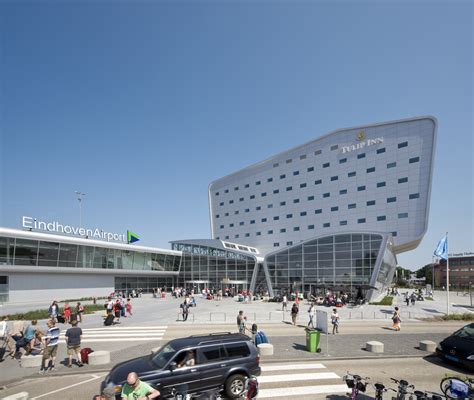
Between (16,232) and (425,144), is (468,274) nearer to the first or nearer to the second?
(425,144)

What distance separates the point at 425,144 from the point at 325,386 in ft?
179

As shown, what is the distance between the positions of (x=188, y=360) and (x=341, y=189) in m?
55.6

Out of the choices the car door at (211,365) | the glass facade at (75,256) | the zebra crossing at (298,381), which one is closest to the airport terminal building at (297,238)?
the glass facade at (75,256)

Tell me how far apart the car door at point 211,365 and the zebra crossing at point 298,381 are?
1439 mm

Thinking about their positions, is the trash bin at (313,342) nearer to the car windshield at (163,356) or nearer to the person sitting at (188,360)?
the person sitting at (188,360)

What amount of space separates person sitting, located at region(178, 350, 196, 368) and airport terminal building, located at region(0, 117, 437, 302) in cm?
3508

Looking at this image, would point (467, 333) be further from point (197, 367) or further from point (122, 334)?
point (122, 334)

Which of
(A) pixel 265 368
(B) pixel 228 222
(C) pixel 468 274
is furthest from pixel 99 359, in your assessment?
(C) pixel 468 274

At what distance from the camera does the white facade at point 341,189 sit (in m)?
52.6

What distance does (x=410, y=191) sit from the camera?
172ft

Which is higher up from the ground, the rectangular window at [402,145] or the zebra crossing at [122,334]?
the rectangular window at [402,145]

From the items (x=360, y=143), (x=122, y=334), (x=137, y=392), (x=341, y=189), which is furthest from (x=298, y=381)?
(x=360, y=143)

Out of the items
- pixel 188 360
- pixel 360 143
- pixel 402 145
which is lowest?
pixel 188 360

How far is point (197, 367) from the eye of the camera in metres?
9.20
